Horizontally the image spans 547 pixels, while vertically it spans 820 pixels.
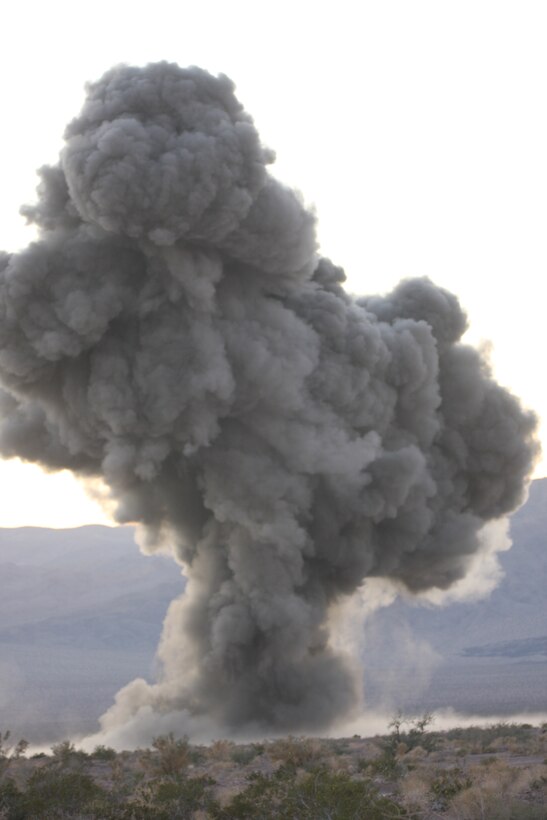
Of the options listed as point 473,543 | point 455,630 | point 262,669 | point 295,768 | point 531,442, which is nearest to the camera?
point 295,768

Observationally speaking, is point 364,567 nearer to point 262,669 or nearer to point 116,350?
point 262,669

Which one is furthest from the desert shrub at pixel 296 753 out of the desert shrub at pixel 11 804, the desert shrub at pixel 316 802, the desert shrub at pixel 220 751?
the desert shrub at pixel 11 804

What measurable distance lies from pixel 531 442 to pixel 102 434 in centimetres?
1946

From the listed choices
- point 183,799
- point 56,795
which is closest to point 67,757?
point 56,795

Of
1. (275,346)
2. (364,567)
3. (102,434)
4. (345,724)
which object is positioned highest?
(275,346)

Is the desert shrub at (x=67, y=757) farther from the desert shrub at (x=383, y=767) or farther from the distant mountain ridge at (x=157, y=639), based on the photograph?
the distant mountain ridge at (x=157, y=639)

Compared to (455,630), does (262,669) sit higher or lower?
lower

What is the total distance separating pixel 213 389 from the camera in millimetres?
34094

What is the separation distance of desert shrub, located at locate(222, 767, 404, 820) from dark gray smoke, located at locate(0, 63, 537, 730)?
17.9 metres

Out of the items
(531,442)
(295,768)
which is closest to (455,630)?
(531,442)

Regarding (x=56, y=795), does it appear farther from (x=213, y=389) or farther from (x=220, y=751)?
(x=213, y=389)

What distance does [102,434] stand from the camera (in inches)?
1414

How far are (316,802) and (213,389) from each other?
20.4m

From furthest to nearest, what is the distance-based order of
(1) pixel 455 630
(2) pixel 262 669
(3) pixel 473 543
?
(1) pixel 455 630, (3) pixel 473 543, (2) pixel 262 669
